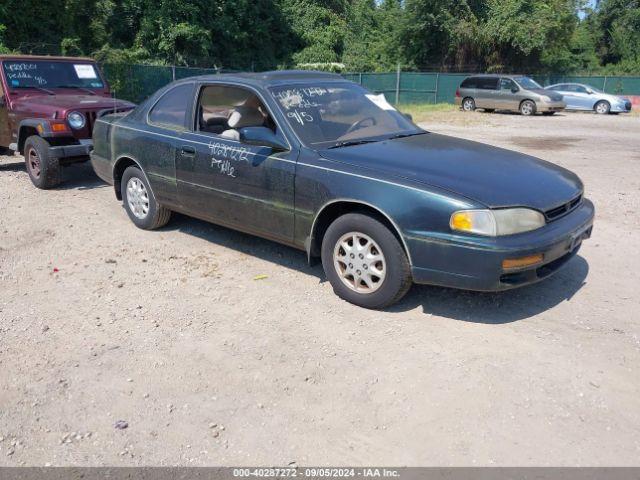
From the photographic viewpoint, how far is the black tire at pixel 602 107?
2498 cm

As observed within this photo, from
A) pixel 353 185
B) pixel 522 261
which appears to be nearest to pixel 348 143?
pixel 353 185

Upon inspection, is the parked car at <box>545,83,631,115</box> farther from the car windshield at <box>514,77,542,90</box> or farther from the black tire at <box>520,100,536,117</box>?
the black tire at <box>520,100,536,117</box>

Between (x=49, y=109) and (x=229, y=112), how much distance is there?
154 inches

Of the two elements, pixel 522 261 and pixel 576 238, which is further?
pixel 576 238

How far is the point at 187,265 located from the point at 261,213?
1.01 meters

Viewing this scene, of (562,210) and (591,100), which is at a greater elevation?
(591,100)

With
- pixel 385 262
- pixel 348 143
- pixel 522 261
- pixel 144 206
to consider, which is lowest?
pixel 144 206

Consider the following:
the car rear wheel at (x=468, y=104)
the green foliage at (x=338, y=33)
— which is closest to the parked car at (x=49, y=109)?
the green foliage at (x=338, y=33)

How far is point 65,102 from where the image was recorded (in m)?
8.27

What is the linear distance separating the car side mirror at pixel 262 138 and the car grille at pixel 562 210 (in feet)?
6.62

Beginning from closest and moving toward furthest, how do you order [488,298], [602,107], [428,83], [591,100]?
[488,298]
[602,107]
[591,100]
[428,83]

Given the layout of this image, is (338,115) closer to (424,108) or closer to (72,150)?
(72,150)

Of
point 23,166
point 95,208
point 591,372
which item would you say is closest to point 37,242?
point 95,208

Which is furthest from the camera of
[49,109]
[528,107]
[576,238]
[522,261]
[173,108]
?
[528,107]
